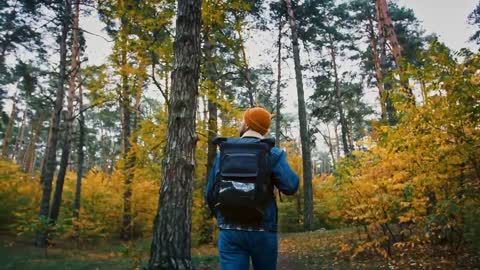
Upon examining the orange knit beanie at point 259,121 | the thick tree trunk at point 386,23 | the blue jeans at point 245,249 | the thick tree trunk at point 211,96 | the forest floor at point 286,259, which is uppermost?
the thick tree trunk at point 386,23

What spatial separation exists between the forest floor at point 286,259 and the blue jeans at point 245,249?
357 cm

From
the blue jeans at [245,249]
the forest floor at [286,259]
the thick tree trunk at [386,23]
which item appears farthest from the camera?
the thick tree trunk at [386,23]

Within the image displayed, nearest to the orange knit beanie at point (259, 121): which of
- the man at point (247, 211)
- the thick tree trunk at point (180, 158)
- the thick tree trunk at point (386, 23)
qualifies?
the man at point (247, 211)

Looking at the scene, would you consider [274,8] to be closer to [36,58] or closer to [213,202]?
[36,58]

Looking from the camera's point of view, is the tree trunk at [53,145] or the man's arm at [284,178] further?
the tree trunk at [53,145]

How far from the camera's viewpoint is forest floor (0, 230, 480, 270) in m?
5.48

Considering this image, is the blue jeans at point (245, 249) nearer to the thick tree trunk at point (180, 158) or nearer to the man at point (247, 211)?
the man at point (247, 211)

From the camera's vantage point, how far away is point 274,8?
1805 centimetres

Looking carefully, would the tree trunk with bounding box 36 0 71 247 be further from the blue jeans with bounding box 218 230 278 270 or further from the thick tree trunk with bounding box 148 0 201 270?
the blue jeans with bounding box 218 230 278 270

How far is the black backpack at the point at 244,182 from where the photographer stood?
88.7 inches

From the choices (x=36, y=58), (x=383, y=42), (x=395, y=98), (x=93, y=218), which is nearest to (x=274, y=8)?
(x=383, y=42)

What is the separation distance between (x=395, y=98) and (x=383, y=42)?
8.26 metres

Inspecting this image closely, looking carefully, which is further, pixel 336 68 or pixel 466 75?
pixel 336 68

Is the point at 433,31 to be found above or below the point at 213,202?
above
